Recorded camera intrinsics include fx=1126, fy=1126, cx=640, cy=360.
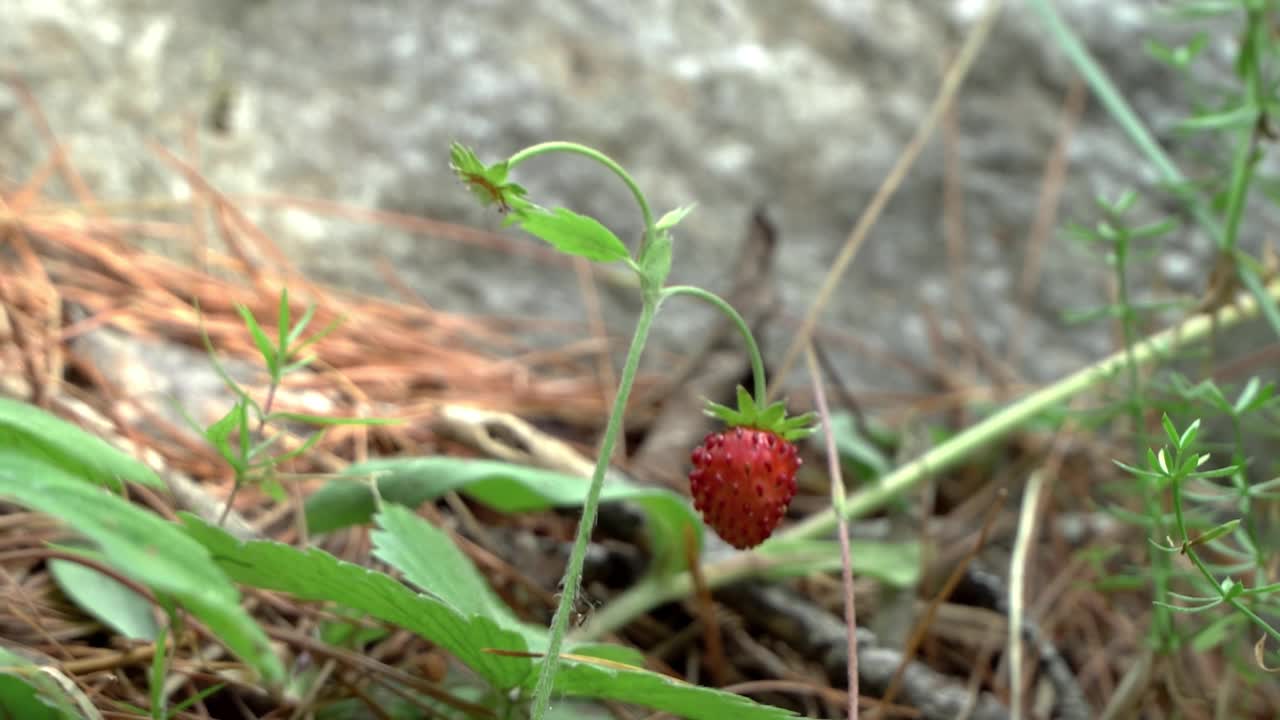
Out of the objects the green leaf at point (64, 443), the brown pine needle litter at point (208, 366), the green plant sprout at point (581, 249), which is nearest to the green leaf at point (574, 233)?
the green plant sprout at point (581, 249)

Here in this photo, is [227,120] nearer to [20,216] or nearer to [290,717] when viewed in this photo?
[20,216]

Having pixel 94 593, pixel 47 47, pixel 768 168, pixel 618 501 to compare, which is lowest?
pixel 94 593

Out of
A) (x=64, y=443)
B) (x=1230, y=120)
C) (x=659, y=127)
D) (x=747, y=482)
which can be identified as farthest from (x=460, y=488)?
(x=659, y=127)

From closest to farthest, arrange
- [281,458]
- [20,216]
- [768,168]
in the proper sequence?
[281,458]
[20,216]
[768,168]

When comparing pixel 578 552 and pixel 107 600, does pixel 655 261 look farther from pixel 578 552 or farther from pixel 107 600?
pixel 107 600

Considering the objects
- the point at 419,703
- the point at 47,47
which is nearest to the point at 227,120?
the point at 47,47
